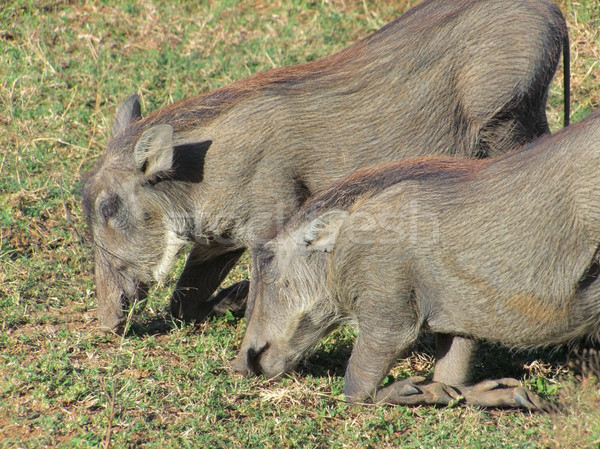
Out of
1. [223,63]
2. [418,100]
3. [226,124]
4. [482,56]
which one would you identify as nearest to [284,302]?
[226,124]

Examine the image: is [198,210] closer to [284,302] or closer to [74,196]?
[284,302]

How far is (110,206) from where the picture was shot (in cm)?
445

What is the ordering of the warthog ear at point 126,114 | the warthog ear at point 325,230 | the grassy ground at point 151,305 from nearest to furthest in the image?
the grassy ground at point 151,305
the warthog ear at point 325,230
the warthog ear at point 126,114

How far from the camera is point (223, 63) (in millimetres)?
6418

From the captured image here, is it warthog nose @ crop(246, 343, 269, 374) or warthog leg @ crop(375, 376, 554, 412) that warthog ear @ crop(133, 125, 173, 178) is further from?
warthog leg @ crop(375, 376, 554, 412)

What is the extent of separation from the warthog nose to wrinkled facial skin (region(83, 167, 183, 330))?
80 centimetres

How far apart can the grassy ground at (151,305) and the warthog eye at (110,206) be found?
1.17 feet

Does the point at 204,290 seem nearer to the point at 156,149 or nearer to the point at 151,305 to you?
the point at 151,305

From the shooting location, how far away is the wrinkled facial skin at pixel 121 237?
4445 mm

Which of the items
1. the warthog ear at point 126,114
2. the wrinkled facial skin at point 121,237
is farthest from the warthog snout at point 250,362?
the warthog ear at point 126,114

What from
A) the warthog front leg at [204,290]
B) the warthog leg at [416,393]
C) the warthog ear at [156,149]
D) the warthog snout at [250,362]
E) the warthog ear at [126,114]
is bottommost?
the warthog leg at [416,393]

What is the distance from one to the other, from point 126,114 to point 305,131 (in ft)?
3.61

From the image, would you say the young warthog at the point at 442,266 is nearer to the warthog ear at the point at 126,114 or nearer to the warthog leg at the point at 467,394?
the warthog leg at the point at 467,394

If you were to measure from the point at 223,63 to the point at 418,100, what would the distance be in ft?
7.89
